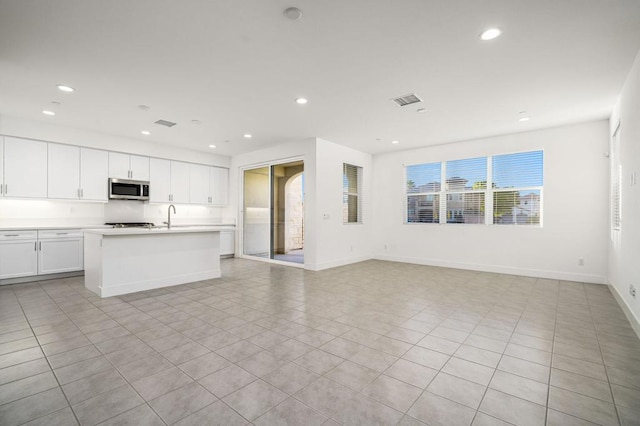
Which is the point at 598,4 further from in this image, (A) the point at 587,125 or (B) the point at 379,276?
(B) the point at 379,276

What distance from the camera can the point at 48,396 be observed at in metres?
1.87

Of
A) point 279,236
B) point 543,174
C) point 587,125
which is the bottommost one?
point 279,236

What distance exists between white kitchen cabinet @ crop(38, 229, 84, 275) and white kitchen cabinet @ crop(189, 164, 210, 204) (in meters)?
2.46

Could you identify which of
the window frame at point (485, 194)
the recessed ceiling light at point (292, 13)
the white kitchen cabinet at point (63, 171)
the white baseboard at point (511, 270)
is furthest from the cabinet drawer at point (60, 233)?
the window frame at point (485, 194)

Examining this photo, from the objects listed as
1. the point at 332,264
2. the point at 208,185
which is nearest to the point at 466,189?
the point at 332,264

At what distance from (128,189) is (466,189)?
23.7ft

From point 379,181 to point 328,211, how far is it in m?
2.07

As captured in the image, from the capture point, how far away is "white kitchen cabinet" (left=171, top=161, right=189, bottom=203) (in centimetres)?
704

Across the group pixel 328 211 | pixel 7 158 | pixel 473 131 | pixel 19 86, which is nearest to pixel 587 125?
pixel 473 131

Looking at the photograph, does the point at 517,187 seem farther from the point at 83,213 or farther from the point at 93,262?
the point at 83,213

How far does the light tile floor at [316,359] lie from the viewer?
1.74m

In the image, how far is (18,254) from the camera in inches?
191

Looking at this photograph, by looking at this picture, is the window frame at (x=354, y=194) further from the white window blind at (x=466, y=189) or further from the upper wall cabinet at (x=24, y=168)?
the upper wall cabinet at (x=24, y=168)

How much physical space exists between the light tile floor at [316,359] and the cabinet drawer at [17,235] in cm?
102
